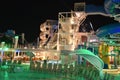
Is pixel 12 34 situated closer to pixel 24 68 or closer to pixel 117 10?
pixel 117 10

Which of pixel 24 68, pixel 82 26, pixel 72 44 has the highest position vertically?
pixel 82 26

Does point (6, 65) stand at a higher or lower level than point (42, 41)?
lower

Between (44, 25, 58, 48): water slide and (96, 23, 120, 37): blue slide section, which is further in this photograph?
(44, 25, 58, 48): water slide

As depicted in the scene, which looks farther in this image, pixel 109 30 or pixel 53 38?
pixel 53 38

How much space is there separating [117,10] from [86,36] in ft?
29.1

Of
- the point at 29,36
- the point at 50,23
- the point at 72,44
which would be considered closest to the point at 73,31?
the point at 72,44

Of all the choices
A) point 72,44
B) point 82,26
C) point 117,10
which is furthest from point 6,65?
point 82,26

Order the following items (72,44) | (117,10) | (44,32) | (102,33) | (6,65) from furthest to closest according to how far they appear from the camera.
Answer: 1. (44,32)
2. (72,44)
3. (117,10)
4. (102,33)
5. (6,65)

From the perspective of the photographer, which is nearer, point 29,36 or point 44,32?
point 44,32

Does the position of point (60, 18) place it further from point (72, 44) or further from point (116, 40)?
point (116, 40)

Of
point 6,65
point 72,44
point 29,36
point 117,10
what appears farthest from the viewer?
point 29,36

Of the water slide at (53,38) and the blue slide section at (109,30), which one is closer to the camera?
the blue slide section at (109,30)

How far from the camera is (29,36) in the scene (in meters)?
60.5

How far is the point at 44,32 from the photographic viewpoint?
41.8 meters
